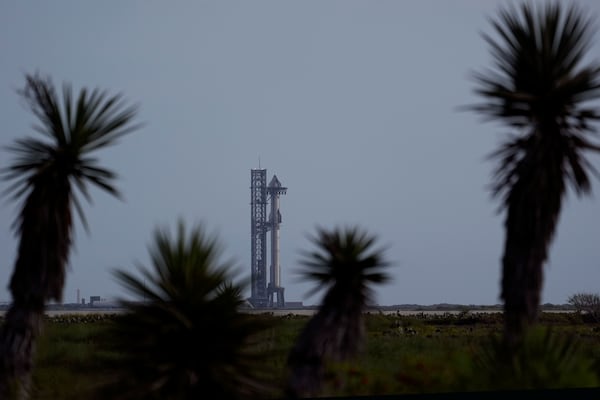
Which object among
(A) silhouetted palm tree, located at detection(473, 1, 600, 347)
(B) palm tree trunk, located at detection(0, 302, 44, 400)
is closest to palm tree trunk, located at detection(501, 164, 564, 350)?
(A) silhouetted palm tree, located at detection(473, 1, 600, 347)

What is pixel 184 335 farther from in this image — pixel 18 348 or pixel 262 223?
pixel 262 223

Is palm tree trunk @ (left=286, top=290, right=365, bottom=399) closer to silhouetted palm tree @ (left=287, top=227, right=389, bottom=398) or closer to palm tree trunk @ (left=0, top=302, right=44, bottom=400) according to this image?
silhouetted palm tree @ (left=287, top=227, right=389, bottom=398)

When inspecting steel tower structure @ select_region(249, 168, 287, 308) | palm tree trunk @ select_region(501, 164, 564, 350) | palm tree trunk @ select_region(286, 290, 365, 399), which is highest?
steel tower structure @ select_region(249, 168, 287, 308)

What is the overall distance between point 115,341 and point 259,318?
5.26 feet

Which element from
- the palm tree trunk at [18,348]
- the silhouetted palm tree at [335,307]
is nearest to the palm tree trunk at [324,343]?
the silhouetted palm tree at [335,307]

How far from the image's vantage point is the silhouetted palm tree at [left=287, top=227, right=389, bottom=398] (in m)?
9.64

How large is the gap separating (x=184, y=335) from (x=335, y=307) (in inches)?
64.9

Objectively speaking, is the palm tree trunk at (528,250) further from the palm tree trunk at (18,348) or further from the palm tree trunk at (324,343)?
the palm tree trunk at (18,348)

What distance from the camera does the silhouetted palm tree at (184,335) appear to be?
380 inches

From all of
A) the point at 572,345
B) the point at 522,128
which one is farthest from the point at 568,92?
the point at 572,345

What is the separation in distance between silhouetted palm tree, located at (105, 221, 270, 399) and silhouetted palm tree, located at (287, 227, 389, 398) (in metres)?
0.51

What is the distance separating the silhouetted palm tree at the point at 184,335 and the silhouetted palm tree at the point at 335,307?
51 cm

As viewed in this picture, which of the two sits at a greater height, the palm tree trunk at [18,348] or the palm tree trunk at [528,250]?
the palm tree trunk at [528,250]

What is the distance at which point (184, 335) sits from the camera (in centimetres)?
979
